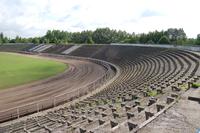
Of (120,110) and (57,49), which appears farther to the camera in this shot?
(57,49)

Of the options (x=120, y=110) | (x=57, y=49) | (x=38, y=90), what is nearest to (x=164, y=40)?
(x=57, y=49)

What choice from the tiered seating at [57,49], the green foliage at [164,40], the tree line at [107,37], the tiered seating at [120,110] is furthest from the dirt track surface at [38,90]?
the tiered seating at [57,49]

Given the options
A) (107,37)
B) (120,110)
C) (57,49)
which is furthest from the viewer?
(107,37)

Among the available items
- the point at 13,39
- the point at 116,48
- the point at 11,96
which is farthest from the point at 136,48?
the point at 13,39

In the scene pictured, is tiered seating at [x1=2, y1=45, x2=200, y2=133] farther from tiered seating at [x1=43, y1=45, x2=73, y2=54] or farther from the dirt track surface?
tiered seating at [x1=43, y1=45, x2=73, y2=54]

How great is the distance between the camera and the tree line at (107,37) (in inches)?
2854

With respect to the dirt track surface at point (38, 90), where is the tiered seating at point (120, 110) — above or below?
above

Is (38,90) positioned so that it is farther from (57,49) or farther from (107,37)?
(107,37)

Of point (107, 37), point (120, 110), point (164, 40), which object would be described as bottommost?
point (120, 110)

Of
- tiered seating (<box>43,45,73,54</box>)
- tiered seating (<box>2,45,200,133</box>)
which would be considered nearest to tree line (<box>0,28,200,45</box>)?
tiered seating (<box>43,45,73,54</box>)

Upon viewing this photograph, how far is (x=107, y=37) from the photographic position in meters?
111

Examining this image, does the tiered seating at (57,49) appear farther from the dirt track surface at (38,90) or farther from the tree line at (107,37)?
the dirt track surface at (38,90)

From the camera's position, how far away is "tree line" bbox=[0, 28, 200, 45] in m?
72.5

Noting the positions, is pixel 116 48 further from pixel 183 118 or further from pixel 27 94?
pixel 183 118
